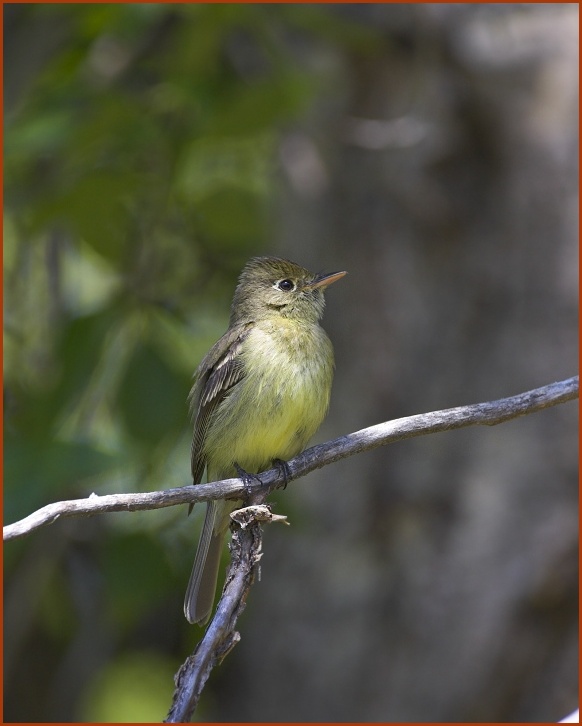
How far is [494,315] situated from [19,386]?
2.83 m

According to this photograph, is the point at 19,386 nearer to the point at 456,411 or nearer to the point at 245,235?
the point at 245,235

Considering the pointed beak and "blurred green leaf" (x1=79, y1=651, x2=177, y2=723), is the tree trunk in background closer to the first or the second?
"blurred green leaf" (x1=79, y1=651, x2=177, y2=723)

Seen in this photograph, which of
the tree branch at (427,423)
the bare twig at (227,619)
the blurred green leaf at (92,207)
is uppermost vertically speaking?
the blurred green leaf at (92,207)

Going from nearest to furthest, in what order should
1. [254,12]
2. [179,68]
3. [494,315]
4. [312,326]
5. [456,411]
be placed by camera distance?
A: [456,411] → [312,326] → [254,12] → [179,68] → [494,315]

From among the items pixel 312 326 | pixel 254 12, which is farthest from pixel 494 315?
pixel 254 12

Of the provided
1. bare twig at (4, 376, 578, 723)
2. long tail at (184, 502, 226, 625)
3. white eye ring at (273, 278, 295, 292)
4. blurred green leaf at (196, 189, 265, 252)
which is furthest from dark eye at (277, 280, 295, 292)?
bare twig at (4, 376, 578, 723)

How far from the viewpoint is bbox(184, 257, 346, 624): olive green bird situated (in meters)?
4.21

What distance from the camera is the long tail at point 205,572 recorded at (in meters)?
4.34

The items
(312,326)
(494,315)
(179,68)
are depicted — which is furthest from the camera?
(494,315)

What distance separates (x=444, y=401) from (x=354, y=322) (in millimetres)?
757

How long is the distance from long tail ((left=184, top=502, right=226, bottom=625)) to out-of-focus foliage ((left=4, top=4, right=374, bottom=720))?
1.36 feet

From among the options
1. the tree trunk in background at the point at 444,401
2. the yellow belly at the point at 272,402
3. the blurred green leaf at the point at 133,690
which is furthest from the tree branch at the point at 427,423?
the blurred green leaf at the point at 133,690

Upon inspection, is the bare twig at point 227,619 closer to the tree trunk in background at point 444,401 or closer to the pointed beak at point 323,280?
the pointed beak at point 323,280

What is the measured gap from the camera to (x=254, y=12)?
4984mm
